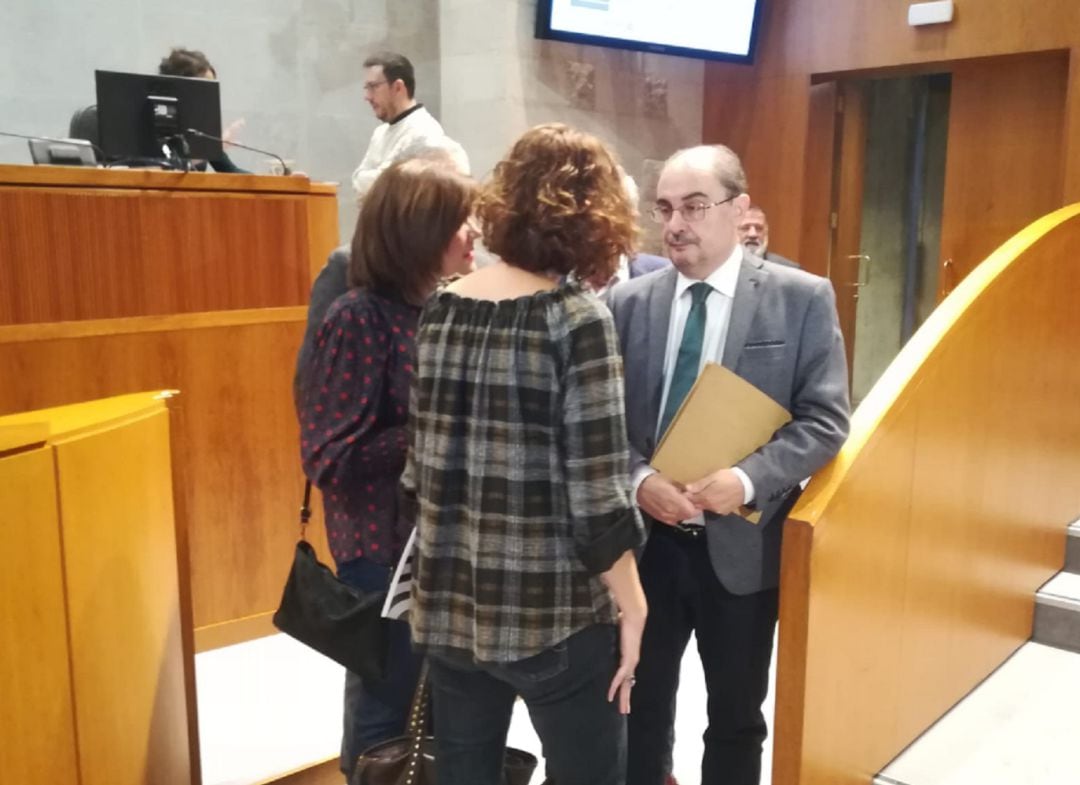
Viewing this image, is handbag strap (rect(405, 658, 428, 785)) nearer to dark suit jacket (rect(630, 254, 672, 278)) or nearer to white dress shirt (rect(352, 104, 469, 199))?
dark suit jacket (rect(630, 254, 672, 278))

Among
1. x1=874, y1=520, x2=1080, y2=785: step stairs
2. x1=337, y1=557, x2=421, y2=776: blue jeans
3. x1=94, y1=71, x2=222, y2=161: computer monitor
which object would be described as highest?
x1=94, y1=71, x2=222, y2=161: computer monitor

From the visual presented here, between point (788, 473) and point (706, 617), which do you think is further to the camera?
point (706, 617)

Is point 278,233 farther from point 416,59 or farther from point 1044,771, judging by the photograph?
point 416,59

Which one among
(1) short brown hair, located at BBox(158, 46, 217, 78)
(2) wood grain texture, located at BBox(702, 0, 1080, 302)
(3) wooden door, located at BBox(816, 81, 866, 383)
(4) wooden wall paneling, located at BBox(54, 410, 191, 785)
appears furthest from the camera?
(3) wooden door, located at BBox(816, 81, 866, 383)

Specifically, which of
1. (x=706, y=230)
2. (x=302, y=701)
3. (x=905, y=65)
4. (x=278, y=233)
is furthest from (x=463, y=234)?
(x=905, y=65)

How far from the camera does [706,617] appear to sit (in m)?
1.96

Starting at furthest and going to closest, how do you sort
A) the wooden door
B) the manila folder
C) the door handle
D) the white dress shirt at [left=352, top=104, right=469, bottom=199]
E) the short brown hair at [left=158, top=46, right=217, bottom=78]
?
the door handle, the wooden door, the white dress shirt at [left=352, top=104, right=469, bottom=199], the short brown hair at [left=158, top=46, right=217, bottom=78], the manila folder

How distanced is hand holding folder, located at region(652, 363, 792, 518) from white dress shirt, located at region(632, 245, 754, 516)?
3.5 inches

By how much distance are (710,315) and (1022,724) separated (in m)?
1.42

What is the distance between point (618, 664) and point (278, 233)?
7.15 ft

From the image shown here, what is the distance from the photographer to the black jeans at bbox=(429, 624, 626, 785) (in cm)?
149

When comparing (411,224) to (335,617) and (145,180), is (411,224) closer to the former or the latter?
(335,617)

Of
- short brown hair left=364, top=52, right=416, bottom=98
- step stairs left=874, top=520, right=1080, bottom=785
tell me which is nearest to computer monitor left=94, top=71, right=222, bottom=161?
short brown hair left=364, top=52, right=416, bottom=98

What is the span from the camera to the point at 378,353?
1762 millimetres
